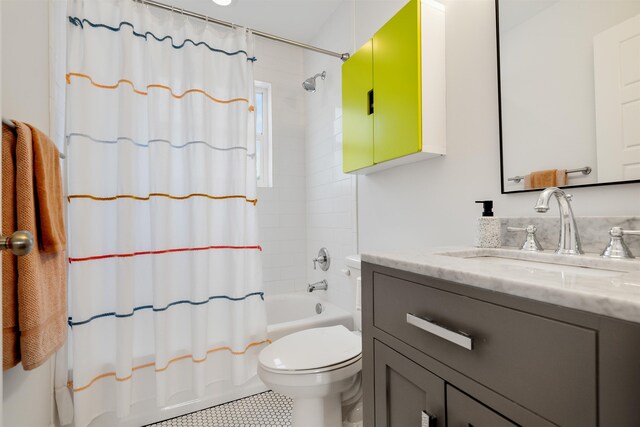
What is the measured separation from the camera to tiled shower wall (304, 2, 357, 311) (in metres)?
2.16

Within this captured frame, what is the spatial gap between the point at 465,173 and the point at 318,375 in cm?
100

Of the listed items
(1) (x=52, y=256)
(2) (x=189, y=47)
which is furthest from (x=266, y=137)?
(1) (x=52, y=256)

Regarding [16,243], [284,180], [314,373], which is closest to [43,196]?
[16,243]

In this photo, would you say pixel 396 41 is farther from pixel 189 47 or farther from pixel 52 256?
pixel 52 256

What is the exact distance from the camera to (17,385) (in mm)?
939

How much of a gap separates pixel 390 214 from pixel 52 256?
4.76 feet

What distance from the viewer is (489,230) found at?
106 cm

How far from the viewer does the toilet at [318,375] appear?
1201mm

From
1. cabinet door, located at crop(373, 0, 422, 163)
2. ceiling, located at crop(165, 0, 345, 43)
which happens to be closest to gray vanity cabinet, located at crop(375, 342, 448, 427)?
cabinet door, located at crop(373, 0, 422, 163)

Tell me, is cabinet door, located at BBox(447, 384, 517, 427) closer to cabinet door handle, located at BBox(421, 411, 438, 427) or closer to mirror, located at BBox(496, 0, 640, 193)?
cabinet door handle, located at BBox(421, 411, 438, 427)

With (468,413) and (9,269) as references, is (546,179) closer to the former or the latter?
(468,413)

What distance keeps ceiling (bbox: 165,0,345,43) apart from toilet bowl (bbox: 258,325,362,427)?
227 centimetres

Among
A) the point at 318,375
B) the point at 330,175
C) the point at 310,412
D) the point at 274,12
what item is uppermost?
the point at 274,12

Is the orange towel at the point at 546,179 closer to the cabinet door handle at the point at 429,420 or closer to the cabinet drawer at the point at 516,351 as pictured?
the cabinet drawer at the point at 516,351
